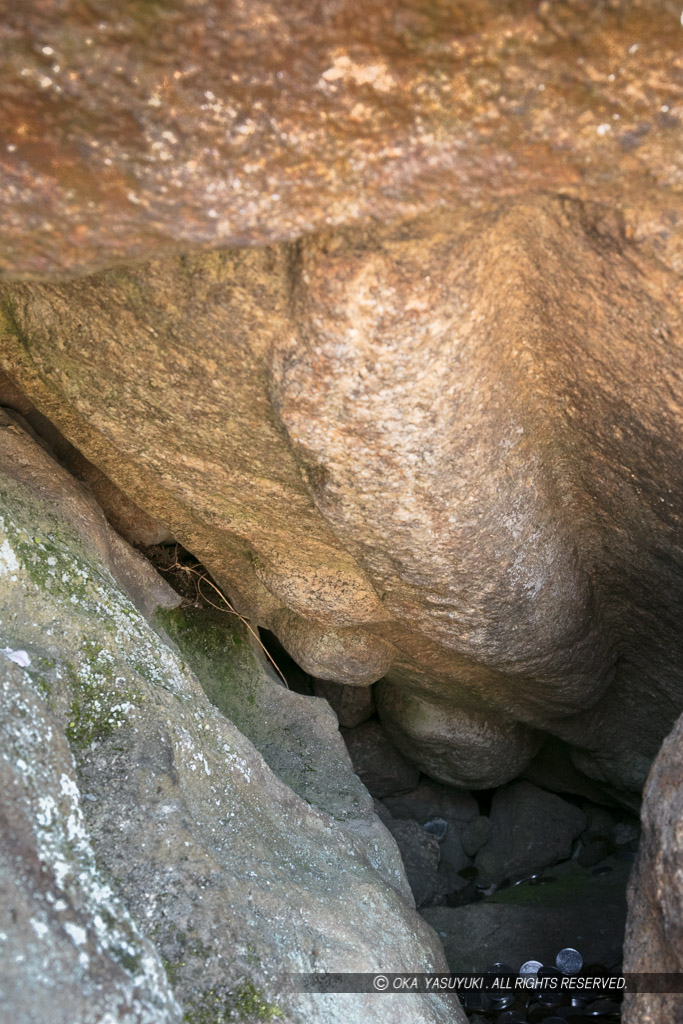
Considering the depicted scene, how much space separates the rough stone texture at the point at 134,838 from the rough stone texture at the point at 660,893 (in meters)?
0.48

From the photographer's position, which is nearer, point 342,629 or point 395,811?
point 342,629

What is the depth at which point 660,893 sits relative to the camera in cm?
148

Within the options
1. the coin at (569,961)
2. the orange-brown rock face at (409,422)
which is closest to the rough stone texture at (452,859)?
the coin at (569,961)

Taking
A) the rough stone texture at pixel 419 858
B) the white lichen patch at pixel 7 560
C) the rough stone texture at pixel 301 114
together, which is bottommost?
the rough stone texture at pixel 419 858

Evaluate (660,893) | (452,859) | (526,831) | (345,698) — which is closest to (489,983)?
(452,859)

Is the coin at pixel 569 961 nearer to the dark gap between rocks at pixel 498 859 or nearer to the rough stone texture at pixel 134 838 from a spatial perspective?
the dark gap between rocks at pixel 498 859

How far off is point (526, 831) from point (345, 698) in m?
1.07

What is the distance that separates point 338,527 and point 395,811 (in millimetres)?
2355

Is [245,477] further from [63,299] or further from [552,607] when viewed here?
[552,607]

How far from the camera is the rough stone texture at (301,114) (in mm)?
1013

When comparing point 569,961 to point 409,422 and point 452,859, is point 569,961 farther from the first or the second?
point 409,422

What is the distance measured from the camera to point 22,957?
1.14 m

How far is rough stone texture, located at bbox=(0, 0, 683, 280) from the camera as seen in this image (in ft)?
3.32

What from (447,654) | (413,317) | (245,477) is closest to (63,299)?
(245,477)
